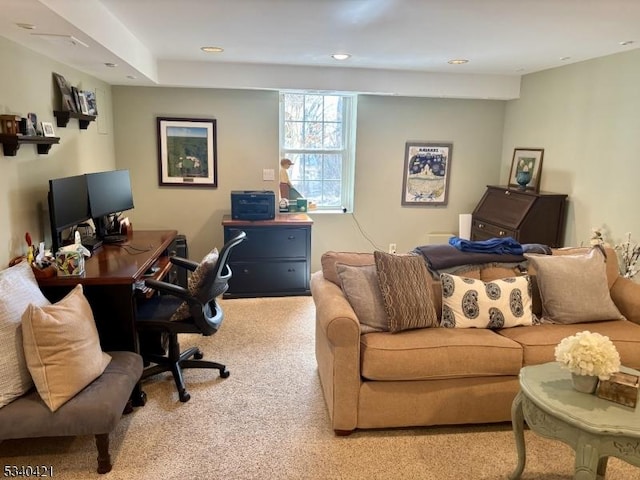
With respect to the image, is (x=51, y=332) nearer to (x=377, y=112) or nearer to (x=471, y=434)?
(x=471, y=434)

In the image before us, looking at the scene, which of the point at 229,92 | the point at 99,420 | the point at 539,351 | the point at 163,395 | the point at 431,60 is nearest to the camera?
the point at 99,420

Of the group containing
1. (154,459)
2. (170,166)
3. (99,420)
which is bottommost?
(154,459)

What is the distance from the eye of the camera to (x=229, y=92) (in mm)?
4695

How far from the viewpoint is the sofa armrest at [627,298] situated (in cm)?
275

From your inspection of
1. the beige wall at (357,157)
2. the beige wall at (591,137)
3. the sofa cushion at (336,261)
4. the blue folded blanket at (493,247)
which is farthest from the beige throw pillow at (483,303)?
the beige wall at (357,157)

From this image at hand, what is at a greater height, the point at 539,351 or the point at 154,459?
the point at 539,351

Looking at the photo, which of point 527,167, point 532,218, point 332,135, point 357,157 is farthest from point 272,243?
point 527,167

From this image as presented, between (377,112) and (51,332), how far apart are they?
3.99 meters

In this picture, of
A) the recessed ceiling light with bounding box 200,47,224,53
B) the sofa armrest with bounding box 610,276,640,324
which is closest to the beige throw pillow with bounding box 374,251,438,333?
the sofa armrest with bounding box 610,276,640,324

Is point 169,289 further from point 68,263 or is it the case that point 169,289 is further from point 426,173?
point 426,173

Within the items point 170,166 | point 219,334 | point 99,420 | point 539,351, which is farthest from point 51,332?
point 170,166

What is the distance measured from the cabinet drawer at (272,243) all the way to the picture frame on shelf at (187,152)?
0.88 meters

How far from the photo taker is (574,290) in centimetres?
268

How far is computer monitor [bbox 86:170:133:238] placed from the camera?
10.9ft
